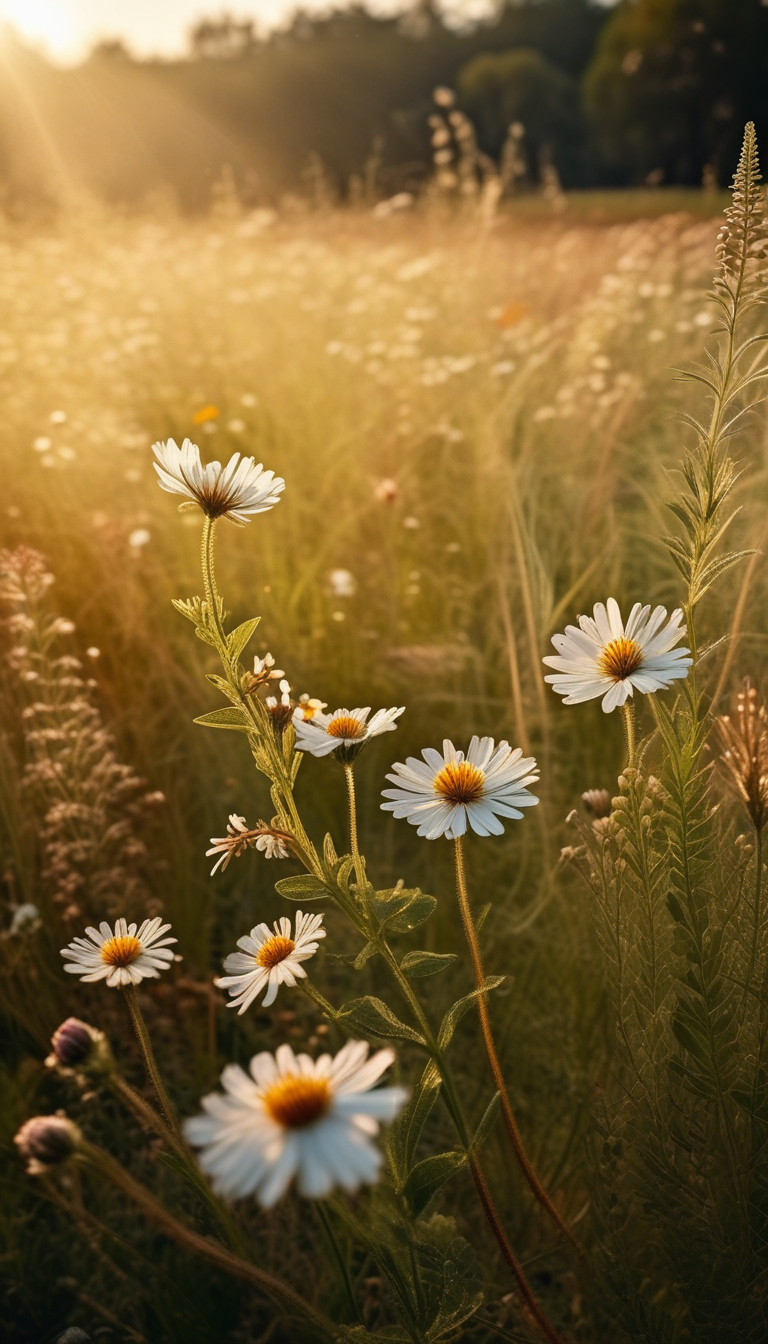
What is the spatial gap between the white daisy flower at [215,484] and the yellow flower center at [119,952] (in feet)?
0.99

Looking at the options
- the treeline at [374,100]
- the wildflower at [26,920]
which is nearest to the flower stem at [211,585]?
the wildflower at [26,920]

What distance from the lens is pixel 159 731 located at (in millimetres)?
1666

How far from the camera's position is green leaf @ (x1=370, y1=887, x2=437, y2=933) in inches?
26.7

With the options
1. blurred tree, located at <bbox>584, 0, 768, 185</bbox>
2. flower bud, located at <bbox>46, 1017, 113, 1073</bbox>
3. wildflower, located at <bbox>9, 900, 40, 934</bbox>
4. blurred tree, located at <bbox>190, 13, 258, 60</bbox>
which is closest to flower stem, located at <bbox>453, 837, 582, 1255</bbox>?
flower bud, located at <bbox>46, 1017, 113, 1073</bbox>

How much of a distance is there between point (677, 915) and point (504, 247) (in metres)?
4.67

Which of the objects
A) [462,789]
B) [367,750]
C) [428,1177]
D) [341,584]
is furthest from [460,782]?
[341,584]

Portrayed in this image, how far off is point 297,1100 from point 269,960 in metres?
0.21

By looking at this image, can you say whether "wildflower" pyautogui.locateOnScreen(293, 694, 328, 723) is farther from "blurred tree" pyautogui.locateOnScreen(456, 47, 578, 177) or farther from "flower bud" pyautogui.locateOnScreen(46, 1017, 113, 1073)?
"blurred tree" pyautogui.locateOnScreen(456, 47, 578, 177)

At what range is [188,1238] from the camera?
58 centimetres

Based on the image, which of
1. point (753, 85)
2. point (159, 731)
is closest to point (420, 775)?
point (159, 731)

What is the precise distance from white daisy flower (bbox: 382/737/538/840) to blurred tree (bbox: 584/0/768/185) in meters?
1.50

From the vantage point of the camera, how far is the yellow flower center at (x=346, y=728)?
695 mm

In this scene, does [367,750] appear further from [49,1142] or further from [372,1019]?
[49,1142]

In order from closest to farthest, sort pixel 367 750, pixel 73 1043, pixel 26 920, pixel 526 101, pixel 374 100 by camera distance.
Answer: pixel 73 1043
pixel 26 920
pixel 367 750
pixel 526 101
pixel 374 100
